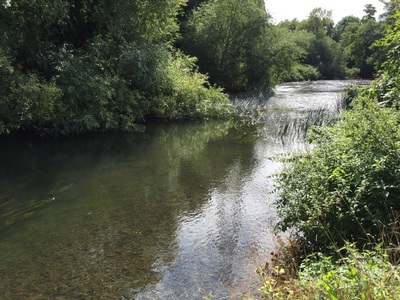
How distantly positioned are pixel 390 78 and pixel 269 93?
72.3 ft

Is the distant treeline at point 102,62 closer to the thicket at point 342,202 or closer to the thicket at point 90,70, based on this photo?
the thicket at point 90,70

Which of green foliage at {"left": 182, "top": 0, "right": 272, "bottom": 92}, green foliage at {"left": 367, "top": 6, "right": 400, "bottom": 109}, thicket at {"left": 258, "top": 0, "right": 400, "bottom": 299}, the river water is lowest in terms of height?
the river water

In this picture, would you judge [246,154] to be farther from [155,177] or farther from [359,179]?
[359,179]

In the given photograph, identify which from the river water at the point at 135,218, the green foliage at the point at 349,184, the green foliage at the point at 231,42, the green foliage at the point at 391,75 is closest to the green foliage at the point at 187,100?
the river water at the point at 135,218

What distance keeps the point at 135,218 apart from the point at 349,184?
4415mm

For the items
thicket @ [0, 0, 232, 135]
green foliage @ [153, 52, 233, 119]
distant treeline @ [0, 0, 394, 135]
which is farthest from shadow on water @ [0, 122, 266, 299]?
green foliage @ [153, 52, 233, 119]

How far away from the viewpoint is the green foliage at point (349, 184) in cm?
487

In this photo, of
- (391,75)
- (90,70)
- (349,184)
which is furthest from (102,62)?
(349,184)

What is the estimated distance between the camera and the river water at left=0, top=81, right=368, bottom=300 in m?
5.57

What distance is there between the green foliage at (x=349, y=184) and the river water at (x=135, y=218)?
3.80 feet

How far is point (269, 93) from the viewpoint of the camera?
29625 mm

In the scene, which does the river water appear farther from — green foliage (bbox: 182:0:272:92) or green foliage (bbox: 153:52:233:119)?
green foliage (bbox: 182:0:272:92)

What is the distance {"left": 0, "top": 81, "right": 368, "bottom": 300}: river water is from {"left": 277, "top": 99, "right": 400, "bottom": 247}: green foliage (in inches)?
45.6

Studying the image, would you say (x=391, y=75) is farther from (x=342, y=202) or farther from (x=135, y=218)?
(x=135, y=218)
